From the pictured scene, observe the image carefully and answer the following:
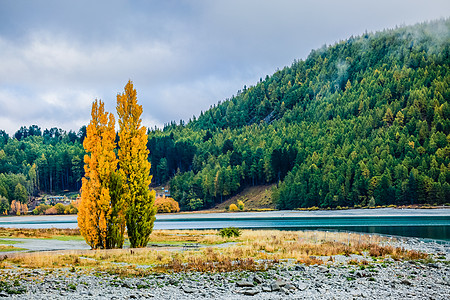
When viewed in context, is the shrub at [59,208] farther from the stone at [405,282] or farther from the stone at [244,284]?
the stone at [405,282]

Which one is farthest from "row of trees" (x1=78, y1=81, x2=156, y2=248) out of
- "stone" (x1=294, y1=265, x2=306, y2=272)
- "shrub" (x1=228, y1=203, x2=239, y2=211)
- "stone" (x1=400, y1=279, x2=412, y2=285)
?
"shrub" (x1=228, y1=203, x2=239, y2=211)

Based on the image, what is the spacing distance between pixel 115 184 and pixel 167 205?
135721mm

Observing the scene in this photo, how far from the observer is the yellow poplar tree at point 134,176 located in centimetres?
3634

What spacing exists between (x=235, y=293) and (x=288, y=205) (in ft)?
447

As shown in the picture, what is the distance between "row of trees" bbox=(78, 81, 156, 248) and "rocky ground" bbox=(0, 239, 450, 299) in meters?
10.8

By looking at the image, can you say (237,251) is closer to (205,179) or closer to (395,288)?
(395,288)

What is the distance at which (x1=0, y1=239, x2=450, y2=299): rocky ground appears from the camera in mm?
19609

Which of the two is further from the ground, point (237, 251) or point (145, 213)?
point (145, 213)

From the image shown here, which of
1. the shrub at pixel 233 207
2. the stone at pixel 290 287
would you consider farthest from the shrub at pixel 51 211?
the stone at pixel 290 287

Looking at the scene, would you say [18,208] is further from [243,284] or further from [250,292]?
[250,292]

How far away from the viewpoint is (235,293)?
2036 cm

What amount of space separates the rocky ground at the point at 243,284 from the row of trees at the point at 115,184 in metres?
10.8

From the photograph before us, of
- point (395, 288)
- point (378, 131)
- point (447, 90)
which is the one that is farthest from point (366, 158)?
point (395, 288)

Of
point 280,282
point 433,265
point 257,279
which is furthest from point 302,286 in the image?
point 433,265
